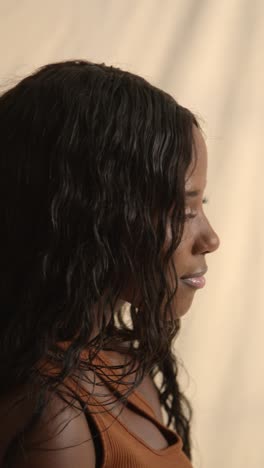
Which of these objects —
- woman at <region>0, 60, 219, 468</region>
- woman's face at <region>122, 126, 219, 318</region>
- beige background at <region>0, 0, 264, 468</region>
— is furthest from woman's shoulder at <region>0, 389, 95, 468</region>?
beige background at <region>0, 0, 264, 468</region>

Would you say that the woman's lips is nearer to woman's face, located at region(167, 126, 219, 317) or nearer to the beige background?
woman's face, located at region(167, 126, 219, 317)

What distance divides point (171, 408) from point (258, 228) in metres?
0.42

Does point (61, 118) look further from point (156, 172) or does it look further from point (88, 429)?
point (88, 429)

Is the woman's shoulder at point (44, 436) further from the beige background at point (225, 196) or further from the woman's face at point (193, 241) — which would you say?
the beige background at point (225, 196)

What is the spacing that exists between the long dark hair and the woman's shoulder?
0.10 feet

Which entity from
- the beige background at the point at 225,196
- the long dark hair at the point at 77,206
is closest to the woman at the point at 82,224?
the long dark hair at the point at 77,206

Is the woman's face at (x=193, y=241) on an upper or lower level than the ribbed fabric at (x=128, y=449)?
upper

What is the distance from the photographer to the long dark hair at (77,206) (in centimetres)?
79

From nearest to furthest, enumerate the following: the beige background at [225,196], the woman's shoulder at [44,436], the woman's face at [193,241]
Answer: the woman's shoulder at [44,436]
the woman's face at [193,241]
the beige background at [225,196]

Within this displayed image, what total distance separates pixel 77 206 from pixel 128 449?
0.30 meters

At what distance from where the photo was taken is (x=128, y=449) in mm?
833

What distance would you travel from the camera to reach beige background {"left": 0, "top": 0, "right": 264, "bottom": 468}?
138 cm

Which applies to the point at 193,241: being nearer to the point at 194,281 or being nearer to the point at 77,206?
the point at 194,281

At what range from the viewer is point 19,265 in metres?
0.82
